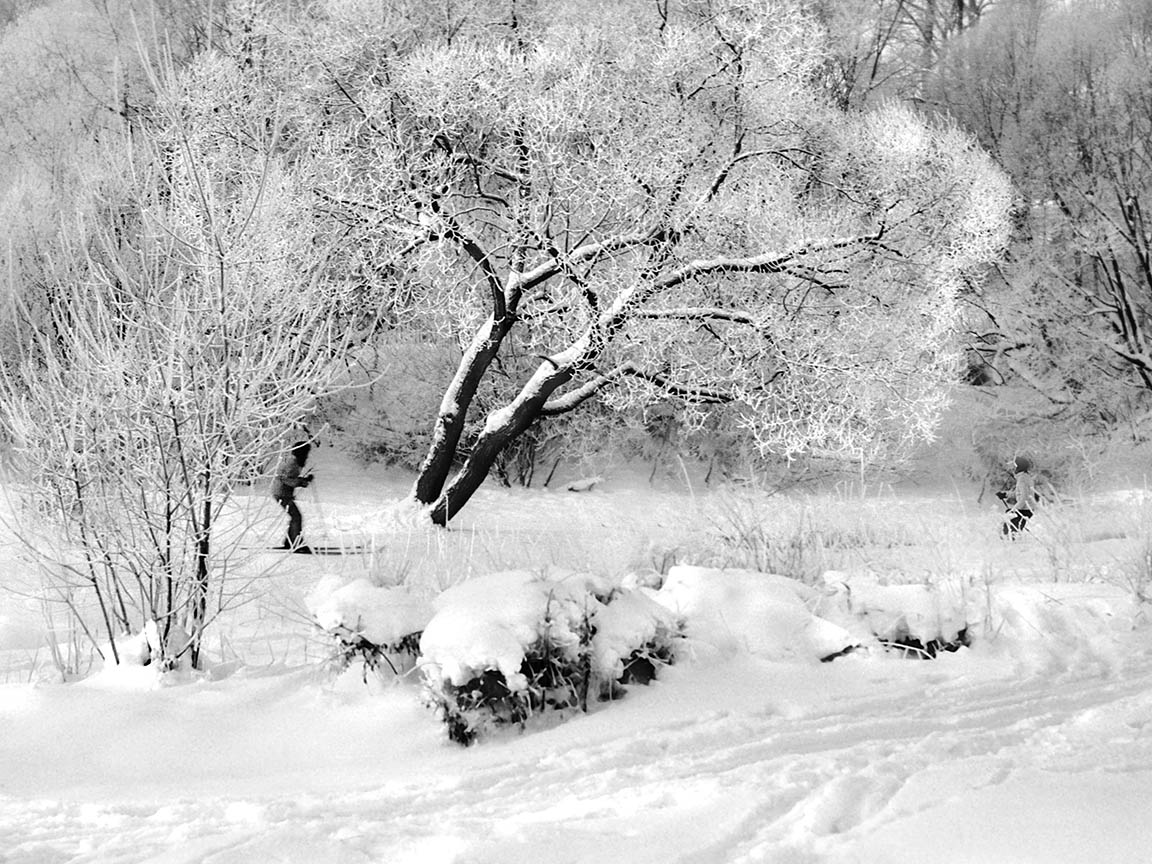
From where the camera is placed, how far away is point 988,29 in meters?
20.9

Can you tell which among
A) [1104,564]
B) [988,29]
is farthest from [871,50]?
[1104,564]

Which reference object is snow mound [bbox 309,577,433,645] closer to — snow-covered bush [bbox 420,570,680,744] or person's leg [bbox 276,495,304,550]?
snow-covered bush [bbox 420,570,680,744]

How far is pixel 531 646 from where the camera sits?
382 centimetres

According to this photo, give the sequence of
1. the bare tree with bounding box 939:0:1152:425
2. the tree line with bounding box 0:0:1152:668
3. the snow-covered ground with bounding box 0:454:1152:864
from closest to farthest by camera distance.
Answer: the snow-covered ground with bounding box 0:454:1152:864, the tree line with bounding box 0:0:1152:668, the bare tree with bounding box 939:0:1152:425

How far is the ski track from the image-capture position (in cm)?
264

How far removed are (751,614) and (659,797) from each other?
1.78 m

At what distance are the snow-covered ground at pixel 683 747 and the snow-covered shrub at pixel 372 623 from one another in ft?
0.35

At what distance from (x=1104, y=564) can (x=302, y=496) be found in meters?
11.4

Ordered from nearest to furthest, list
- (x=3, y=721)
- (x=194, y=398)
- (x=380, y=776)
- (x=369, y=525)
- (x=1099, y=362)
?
(x=380, y=776)
(x=3, y=721)
(x=194, y=398)
(x=369, y=525)
(x=1099, y=362)

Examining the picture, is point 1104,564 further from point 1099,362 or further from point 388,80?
point 1099,362

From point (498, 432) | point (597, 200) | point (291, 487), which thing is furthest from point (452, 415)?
point (291, 487)

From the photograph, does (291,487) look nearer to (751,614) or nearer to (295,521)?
(295,521)

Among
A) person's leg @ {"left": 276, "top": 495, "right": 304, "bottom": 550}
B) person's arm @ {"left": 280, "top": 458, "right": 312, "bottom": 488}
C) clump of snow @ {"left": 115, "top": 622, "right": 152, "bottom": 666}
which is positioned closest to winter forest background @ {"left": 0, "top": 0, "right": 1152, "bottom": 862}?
clump of snow @ {"left": 115, "top": 622, "right": 152, "bottom": 666}

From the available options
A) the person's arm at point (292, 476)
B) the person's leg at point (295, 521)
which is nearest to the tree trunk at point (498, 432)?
the person's leg at point (295, 521)
